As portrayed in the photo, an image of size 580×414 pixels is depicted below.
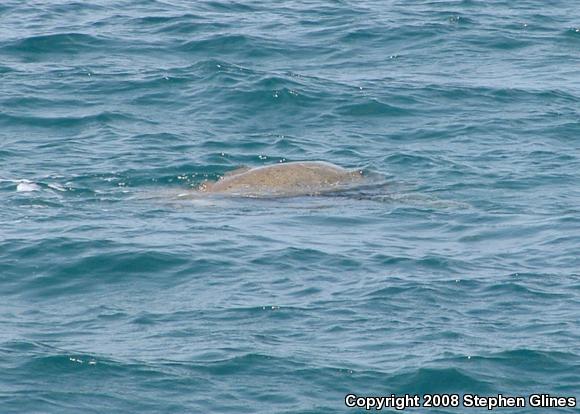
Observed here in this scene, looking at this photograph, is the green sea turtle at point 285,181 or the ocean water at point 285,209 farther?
the green sea turtle at point 285,181

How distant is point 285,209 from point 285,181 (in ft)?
2.93

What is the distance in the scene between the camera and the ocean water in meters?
13.0

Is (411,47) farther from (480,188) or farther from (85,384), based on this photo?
(85,384)

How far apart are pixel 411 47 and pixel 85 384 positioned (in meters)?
17.0

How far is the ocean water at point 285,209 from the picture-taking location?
1300cm

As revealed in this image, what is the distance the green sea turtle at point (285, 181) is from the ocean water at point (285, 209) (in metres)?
0.30

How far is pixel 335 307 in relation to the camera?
1455 centimetres

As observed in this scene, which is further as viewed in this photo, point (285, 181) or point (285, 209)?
point (285, 181)

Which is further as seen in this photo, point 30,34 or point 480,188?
point 30,34

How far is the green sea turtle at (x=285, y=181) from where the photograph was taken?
64.0 feet

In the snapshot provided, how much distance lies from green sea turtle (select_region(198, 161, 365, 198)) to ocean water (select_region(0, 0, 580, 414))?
301 mm

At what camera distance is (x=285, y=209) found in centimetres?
1892

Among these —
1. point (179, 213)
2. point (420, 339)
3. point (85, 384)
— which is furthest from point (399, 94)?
point (85, 384)

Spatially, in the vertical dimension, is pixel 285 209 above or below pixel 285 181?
below
